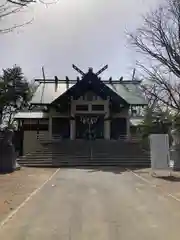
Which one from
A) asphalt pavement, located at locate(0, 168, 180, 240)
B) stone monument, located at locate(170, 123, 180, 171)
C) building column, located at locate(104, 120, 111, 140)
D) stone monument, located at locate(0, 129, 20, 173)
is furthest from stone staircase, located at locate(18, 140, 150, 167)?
asphalt pavement, located at locate(0, 168, 180, 240)

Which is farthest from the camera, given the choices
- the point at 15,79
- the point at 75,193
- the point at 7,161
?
the point at 15,79

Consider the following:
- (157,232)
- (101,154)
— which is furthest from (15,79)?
(157,232)

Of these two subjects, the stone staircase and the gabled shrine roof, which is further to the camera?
the gabled shrine roof

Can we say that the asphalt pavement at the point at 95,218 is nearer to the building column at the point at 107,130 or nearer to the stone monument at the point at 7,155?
the stone monument at the point at 7,155

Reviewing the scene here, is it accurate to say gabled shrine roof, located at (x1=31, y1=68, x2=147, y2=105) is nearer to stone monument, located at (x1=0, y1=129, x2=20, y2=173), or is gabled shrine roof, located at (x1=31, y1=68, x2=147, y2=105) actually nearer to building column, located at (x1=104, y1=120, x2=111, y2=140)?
building column, located at (x1=104, y1=120, x2=111, y2=140)

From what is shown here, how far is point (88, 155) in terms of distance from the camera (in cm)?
4225

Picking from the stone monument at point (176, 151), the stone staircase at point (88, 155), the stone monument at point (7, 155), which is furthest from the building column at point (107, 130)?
the stone monument at point (7, 155)

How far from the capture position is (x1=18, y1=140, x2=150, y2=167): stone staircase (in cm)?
3872

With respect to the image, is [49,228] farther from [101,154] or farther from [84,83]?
[84,83]

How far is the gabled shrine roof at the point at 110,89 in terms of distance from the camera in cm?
5281

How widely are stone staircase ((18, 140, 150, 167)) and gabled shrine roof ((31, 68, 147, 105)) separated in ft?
22.7

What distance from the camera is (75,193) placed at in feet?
54.3

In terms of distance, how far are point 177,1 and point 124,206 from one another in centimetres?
1705

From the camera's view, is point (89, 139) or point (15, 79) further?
point (15, 79)
